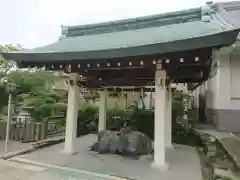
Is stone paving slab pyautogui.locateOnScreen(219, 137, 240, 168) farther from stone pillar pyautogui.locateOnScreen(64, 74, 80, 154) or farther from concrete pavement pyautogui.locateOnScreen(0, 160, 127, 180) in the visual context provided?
stone pillar pyautogui.locateOnScreen(64, 74, 80, 154)

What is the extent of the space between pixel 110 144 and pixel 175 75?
2.67 metres

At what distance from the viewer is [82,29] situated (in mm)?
8688

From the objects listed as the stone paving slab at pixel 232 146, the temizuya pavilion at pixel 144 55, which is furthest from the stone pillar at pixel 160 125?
the stone paving slab at pixel 232 146

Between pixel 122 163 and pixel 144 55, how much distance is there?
279cm

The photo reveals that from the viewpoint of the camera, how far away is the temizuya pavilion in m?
4.85

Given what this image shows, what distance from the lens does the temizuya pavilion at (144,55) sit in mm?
4848

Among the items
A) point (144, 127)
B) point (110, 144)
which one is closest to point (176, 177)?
point (110, 144)

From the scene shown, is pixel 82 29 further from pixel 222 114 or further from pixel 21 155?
pixel 222 114

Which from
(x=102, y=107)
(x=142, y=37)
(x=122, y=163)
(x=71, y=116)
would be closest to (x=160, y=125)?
(x=122, y=163)

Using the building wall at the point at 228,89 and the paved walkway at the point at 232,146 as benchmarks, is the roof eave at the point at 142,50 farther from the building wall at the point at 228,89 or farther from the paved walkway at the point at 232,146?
the building wall at the point at 228,89

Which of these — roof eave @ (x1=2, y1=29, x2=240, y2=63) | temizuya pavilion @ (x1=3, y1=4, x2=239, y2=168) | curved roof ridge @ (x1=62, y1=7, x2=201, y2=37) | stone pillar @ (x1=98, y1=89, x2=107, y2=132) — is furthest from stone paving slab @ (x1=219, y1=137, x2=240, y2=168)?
stone pillar @ (x1=98, y1=89, x2=107, y2=132)

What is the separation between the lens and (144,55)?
5.02 metres

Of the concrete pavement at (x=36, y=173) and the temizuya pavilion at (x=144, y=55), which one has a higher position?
the temizuya pavilion at (x=144, y=55)

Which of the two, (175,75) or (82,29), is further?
(82,29)
